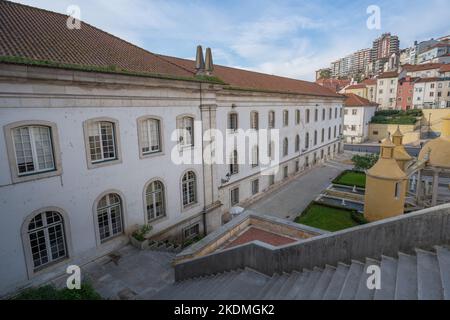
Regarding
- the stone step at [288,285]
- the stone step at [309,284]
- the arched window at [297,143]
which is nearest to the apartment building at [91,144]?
the stone step at [288,285]

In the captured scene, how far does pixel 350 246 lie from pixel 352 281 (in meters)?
0.97

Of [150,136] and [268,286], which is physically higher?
[150,136]

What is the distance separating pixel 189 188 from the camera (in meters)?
15.6

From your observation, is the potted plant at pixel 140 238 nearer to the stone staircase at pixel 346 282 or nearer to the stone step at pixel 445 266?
the stone staircase at pixel 346 282

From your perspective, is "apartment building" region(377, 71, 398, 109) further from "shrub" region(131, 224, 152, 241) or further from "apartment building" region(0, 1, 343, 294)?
"shrub" region(131, 224, 152, 241)

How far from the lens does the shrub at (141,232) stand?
1234 cm

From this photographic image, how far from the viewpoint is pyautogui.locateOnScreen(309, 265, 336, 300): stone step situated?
566 cm

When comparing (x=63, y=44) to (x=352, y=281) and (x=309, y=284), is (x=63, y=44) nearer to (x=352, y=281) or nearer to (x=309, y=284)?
(x=309, y=284)

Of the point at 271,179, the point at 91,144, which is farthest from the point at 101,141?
the point at 271,179

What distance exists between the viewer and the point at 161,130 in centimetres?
1334

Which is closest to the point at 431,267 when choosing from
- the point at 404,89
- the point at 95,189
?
the point at 95,189
